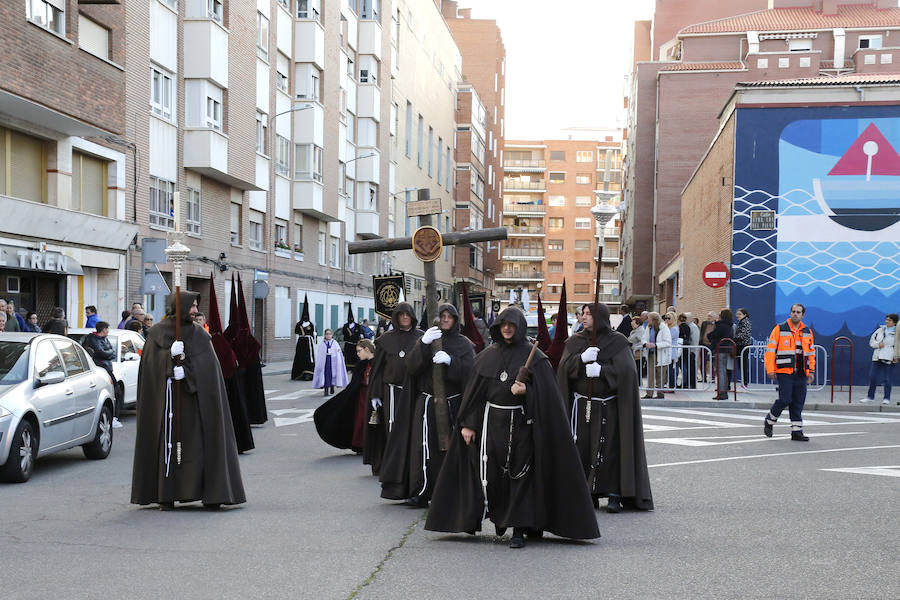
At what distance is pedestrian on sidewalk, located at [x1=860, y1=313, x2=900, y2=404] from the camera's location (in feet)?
61.9

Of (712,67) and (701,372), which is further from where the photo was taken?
(712,67)

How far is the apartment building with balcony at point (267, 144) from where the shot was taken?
27.8 m

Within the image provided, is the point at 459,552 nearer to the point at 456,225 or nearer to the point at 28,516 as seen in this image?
the point at 28,516

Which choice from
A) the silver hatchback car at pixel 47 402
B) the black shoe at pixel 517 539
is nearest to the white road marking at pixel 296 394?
the silver hatchback car at pixel 47 402

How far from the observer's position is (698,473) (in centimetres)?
1075

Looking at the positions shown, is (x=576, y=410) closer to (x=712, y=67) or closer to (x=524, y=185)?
(x=712, y=67)

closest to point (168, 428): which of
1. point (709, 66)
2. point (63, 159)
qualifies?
point (63, 159)

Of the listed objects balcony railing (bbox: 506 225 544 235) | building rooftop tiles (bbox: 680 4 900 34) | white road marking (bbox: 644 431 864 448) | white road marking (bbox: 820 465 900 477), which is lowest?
white road marking (bbox: 644 431 864 448)

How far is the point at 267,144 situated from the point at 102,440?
24.9 m

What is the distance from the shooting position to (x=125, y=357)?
16.6 metres

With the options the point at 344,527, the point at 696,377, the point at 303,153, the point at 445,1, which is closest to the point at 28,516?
the point at 344,527

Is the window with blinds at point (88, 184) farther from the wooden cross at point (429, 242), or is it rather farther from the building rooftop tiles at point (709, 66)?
the building rooftop tiles at point (709, 66)

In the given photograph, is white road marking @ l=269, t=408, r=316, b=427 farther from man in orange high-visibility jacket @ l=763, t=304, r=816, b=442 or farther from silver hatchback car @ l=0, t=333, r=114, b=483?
man in orange high-visibility jacket @ l=763, t=304, r=816, b=442

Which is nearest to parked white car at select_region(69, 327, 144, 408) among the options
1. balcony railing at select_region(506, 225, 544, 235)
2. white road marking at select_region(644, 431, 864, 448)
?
white road marking at select_region(644, 431, 864, 448)
